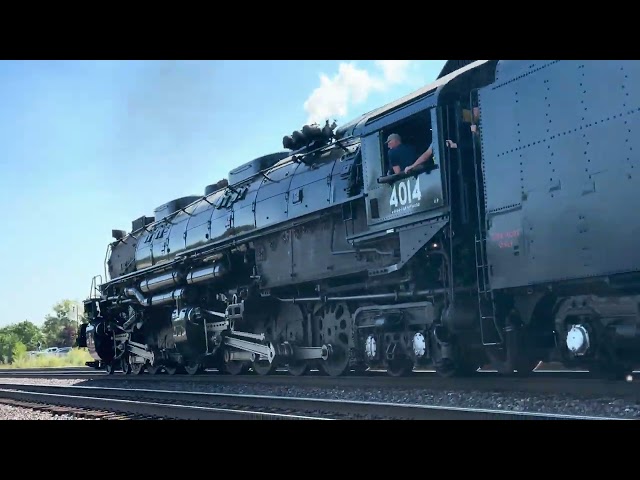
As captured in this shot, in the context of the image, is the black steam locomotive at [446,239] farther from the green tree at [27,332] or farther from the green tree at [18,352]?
the green tree at [27,332]

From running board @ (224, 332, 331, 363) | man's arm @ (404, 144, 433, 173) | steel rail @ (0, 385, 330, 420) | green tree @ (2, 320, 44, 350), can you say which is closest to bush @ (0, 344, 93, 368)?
green tree @ (2, 320, 44, 350)

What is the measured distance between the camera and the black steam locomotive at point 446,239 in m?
6.80

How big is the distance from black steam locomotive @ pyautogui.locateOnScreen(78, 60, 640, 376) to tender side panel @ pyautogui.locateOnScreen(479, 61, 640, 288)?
2 centimetres

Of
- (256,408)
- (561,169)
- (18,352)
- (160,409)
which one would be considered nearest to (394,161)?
(561,169)

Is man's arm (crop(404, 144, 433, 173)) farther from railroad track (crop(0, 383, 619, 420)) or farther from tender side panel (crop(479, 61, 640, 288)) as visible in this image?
railroad track (crop(0, 383, 619, 420))

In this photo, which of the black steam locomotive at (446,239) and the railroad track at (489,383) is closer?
the black steam locomotive at (446,239)

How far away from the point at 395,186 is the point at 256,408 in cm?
363

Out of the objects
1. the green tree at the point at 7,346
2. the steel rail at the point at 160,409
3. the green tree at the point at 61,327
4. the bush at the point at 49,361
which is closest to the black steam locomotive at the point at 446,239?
the steel rail at the point at 160,409

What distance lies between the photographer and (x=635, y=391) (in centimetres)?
676

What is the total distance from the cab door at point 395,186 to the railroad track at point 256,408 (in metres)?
2.83

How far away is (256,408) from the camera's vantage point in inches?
344

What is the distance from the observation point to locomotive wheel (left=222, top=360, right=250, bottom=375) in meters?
14.6

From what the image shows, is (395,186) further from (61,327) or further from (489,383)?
(61,327)
